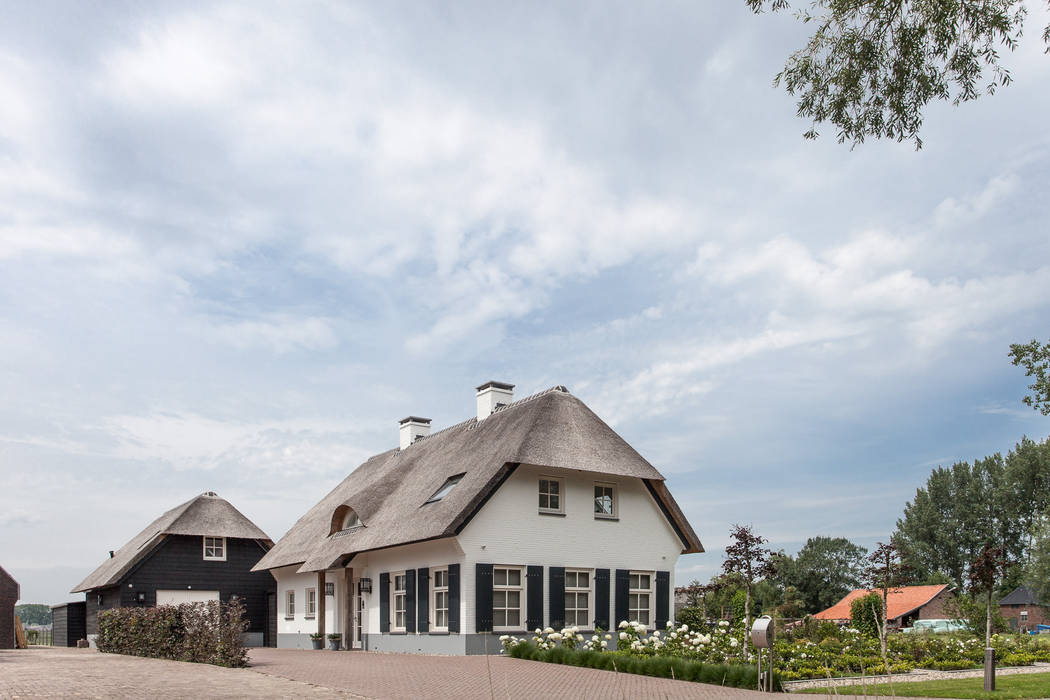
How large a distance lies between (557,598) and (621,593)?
187 centimetres

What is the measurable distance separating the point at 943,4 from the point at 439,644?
16.9 m

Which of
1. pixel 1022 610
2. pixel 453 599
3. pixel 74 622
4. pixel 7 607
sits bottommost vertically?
pixel 1022 610

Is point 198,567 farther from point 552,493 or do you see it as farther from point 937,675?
point 937,675

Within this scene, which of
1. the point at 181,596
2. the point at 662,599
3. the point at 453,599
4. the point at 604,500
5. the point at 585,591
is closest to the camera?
the point at 453,599

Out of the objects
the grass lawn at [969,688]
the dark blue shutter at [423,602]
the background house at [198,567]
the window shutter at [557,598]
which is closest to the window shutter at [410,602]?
the dark blue shutter at [423,602]

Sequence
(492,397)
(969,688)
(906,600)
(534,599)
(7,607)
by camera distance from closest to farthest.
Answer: (969,688) → (534,599) → (492,397) → (7,607) → (906,600)

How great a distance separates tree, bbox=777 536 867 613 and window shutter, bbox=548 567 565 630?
52.8 m

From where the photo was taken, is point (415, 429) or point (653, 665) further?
point (415, 429)

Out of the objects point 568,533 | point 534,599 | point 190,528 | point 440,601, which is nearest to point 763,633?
point 534,599

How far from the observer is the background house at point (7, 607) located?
37969 mm

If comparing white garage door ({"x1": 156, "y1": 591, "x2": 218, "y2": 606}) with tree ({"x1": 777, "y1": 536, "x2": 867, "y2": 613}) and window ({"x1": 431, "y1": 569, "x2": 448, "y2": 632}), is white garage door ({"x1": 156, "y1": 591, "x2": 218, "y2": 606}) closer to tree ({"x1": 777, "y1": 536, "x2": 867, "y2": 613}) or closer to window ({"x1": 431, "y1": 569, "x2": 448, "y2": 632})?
window ({"x1": 431, "y1": 569, "x2": 448, "y2": 632})

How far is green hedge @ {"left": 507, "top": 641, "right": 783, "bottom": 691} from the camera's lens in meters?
13.9

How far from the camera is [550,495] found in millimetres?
22344

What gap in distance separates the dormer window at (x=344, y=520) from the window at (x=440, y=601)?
5.03 meters
